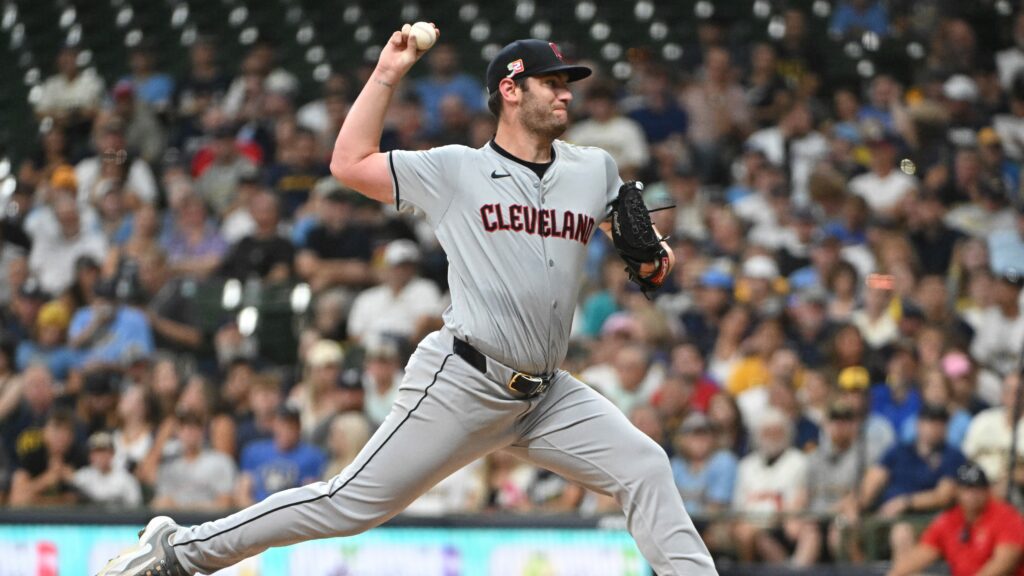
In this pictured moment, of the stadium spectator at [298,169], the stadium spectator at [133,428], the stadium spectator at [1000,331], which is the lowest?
the stadium spectator at [1000,331]

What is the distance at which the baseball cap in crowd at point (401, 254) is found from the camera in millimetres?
10883

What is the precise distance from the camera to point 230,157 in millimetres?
13320

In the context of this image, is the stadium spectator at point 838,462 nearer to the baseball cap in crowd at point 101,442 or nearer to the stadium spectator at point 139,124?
the baseball cap in crowd at point 101,442

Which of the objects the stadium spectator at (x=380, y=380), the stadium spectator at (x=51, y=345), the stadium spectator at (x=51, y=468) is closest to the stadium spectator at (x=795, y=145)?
the stadium spectator at (x=380, y=380)

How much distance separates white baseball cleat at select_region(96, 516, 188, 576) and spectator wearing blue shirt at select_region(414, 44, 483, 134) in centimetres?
852

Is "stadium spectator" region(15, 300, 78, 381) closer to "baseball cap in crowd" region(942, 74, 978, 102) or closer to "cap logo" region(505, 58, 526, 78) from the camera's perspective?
"baseball cap in crowd" region(942, 74, 978, 102)

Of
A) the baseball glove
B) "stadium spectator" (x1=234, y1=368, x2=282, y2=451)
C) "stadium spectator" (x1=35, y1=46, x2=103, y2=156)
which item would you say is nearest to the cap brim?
the baseball glove

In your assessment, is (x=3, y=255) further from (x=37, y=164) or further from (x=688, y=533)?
(x=688, y=533)

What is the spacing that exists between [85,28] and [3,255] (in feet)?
12.0

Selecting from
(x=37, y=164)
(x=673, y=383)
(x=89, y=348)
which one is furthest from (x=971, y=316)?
(x=37, y=164)

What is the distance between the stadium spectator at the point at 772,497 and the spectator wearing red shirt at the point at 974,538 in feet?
1.90

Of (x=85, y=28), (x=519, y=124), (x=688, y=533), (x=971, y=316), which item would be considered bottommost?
(x=971, y=316)

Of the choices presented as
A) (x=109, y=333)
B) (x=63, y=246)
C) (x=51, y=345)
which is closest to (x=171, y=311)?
(x=109, y=333)

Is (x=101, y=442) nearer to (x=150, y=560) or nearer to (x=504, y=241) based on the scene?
(x=150, y=560)
